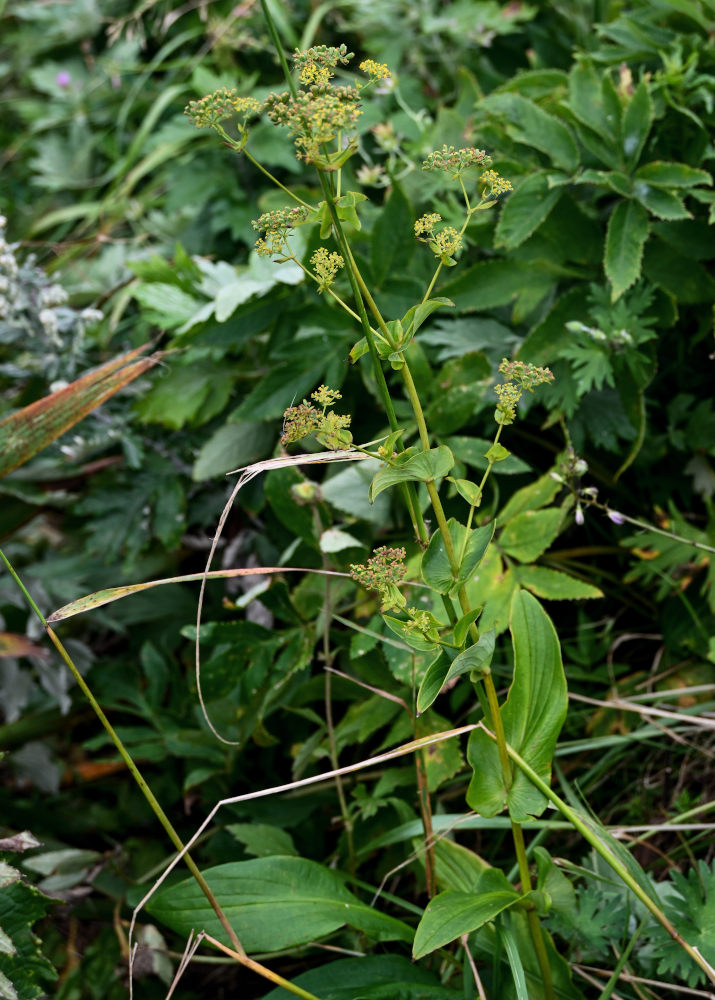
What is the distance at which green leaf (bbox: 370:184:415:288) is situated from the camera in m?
1.60

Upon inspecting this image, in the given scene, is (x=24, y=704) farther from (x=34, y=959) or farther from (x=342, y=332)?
(x=342, y=332)

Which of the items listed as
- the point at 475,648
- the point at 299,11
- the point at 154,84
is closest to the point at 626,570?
the point at 475,648

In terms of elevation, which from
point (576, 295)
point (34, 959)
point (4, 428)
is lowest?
point (34, 959)

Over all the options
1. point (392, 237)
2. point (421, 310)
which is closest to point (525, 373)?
point (421, 310)

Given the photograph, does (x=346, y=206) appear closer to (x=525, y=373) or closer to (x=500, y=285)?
(x=525, y=373)

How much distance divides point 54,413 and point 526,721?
0.99 metres

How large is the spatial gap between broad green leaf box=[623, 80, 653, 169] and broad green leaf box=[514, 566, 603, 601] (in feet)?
2.47

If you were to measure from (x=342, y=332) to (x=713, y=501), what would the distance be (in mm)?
797

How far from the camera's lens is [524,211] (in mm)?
1534

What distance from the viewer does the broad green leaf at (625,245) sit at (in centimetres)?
143

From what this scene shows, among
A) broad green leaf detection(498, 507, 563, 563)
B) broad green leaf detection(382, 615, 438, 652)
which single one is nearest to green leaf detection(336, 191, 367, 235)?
broad green leaf detection(382, 615, 438, 652)

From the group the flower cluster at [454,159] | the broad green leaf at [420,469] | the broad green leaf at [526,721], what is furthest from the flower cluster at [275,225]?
the broad green leaf at [526,721]

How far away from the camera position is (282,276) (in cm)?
163

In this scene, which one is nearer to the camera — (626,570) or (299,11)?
(626,570)
